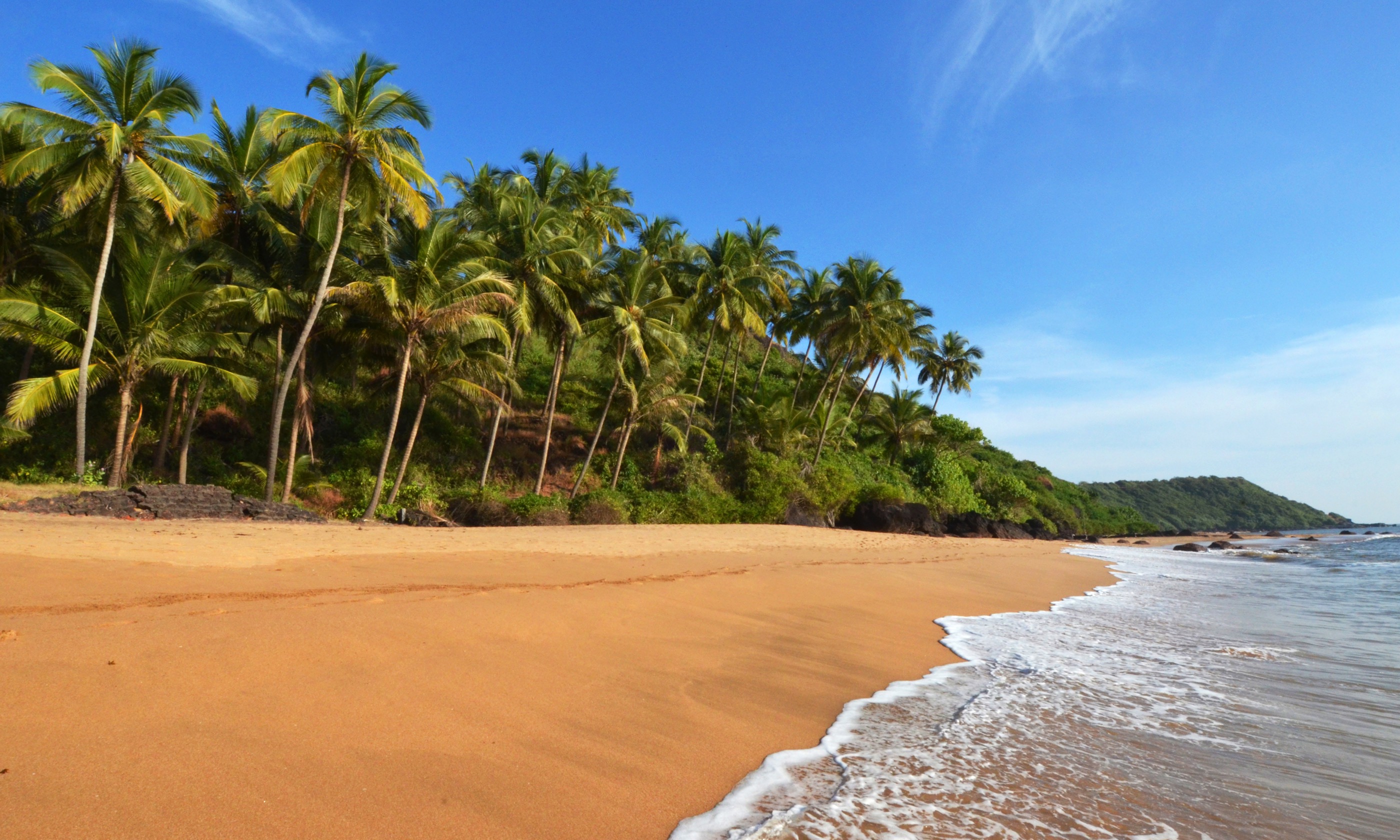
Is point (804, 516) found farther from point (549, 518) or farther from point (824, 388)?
point (549, 518)

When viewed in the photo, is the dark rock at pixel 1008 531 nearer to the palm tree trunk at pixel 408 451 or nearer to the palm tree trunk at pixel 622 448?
the palm tree trunk at pixel 622 448

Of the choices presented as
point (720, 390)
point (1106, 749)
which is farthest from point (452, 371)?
point (1106, 749)

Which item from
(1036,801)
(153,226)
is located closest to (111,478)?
(153,226)

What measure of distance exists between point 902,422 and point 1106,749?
3398cm

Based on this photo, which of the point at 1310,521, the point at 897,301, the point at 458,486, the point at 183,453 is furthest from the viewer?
the point at 1310,521

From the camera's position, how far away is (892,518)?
25.1m

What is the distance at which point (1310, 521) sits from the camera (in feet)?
296

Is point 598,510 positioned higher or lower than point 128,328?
lower

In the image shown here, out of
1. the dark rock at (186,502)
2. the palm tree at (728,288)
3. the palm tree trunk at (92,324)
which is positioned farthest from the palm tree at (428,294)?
the palm tree at (728,288)

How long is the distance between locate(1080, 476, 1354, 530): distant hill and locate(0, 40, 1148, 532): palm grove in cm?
6170

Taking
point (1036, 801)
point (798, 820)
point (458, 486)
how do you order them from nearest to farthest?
point (798, 820), point (1036, 801), point (458, 486)

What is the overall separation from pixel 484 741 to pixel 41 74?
673 inches

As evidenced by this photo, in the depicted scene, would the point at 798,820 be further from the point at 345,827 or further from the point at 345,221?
the point at 345,221

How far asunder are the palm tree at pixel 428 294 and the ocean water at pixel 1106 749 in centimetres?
1283
